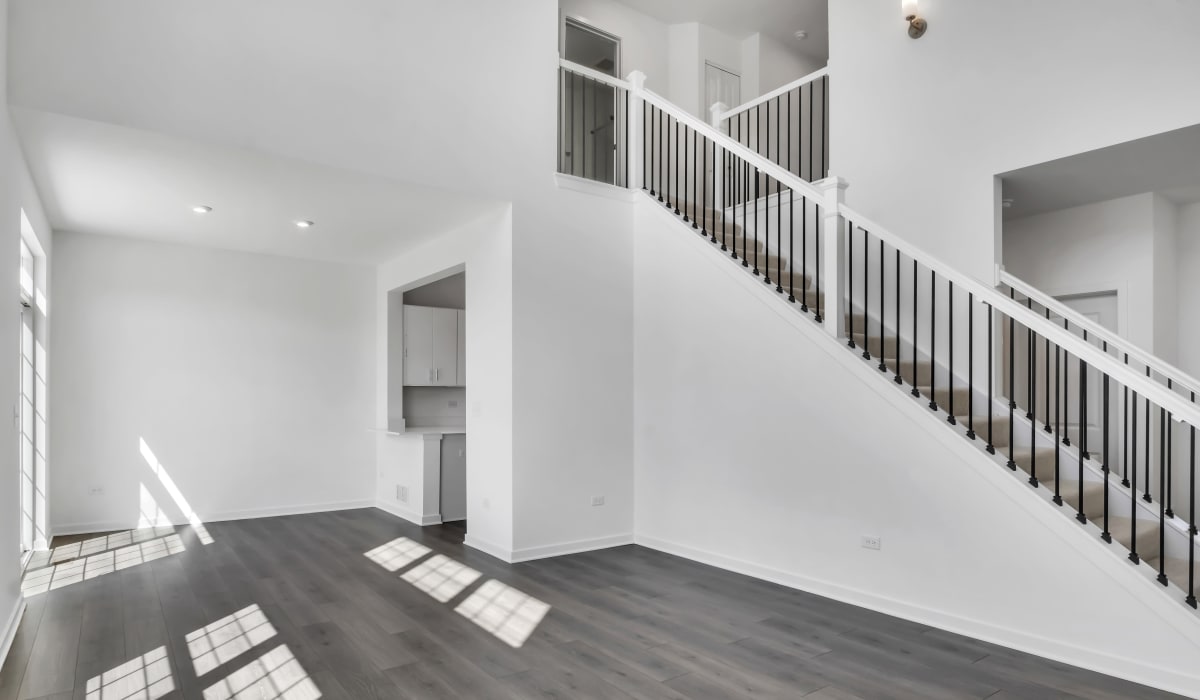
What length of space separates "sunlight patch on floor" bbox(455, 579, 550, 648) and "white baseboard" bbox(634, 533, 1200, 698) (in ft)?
5.02

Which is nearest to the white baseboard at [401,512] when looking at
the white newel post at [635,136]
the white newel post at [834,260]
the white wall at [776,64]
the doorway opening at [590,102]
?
the white newel post at [635,136]

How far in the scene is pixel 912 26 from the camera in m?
5.27

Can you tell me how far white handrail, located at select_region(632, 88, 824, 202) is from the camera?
468cm

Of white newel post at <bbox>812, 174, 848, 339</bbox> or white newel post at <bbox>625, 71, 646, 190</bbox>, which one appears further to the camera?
white newel post at <bbox>625, 71, 646, 190</bbox>

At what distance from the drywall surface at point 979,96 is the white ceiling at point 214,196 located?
10.5ft

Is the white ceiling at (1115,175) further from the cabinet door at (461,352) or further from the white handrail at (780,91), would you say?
the cabinet door at (461,352)

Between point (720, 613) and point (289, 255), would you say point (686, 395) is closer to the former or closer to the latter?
point (720, 613)

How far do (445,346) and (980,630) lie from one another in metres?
5.86

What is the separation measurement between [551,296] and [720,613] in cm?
271

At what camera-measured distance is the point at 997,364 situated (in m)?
5.05

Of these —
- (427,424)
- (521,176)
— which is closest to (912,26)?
(521,176)

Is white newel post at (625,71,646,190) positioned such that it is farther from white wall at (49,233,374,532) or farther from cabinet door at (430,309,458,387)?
white wall at (49,233,374,532)

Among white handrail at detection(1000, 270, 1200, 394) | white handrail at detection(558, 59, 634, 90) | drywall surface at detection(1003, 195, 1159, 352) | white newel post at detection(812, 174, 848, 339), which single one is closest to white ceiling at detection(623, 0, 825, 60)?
white handrail at detection(558, 59, 634, 90)

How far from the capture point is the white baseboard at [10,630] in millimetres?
3359
